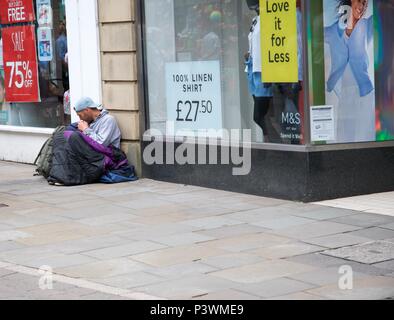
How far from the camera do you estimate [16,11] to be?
14.0m

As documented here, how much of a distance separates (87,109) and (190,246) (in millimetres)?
4254

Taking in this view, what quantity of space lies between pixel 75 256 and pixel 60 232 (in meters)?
1.07

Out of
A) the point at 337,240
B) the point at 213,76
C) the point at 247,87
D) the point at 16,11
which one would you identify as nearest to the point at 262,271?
the point at 337,240

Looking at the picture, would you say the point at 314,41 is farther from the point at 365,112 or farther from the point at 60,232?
the point at 60,232

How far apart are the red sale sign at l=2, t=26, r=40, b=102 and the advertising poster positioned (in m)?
5.80

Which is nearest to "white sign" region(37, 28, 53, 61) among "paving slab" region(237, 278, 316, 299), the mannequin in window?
the mannequin in window

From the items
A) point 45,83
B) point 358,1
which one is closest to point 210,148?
point 358,1

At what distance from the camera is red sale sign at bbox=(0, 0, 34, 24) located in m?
13.8

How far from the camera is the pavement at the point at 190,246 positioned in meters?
6.30

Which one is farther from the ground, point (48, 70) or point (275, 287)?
point (48, 70)

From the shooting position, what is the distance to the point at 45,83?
13.7 meters

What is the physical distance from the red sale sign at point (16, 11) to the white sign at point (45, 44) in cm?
36

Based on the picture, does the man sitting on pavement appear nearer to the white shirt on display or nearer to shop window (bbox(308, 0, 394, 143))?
the white shirt on display

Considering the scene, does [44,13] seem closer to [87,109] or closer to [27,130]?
[27,130]
